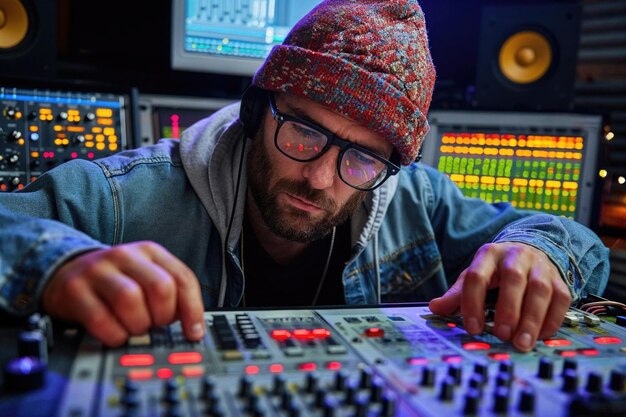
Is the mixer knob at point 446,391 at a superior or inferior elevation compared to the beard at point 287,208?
inferior

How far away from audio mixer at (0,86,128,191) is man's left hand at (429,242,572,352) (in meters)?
1.12

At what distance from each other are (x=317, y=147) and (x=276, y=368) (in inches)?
23.7

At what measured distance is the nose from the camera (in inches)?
45.9

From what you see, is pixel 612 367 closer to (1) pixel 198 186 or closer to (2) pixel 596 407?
(2) pixel 596 407

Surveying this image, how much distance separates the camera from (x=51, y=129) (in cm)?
156

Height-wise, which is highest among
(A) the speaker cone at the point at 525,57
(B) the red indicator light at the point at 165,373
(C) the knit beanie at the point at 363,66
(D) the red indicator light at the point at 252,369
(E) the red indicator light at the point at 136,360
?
(A) the speaker cone at the point at 525,57

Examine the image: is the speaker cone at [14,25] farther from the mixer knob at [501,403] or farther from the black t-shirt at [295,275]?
the mixer knob at [501,403]

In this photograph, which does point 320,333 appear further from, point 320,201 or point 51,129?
point 51,129

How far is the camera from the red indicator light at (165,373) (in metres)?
0.61

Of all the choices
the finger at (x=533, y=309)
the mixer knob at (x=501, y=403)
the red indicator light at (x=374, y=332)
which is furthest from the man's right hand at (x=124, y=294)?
the finger at (x=533, y=309)

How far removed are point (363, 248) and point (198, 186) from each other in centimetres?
44

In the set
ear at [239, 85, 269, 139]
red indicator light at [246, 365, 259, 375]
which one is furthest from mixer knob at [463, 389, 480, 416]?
ear at [239, 85, 269, 139]

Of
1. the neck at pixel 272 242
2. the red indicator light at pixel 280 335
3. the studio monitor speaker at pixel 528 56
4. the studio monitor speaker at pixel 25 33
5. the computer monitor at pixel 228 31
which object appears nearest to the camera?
the red indicator light at pixel 280 335

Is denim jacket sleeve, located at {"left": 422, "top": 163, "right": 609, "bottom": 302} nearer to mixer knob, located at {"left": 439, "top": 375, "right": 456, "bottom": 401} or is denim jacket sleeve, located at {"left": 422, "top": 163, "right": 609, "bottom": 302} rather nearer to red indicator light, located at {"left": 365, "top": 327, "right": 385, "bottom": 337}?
red indicator light, located at {"left": 365, "top": 327, "right": 385, "bottom": 337}
